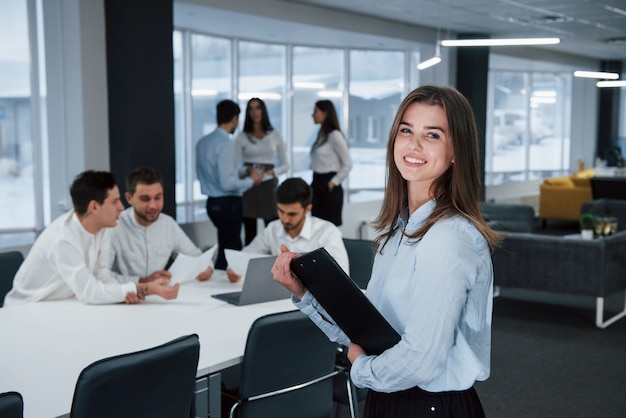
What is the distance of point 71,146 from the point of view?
19.4 ft

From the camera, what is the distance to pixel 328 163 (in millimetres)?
7426

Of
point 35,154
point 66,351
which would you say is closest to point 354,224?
point 35,154

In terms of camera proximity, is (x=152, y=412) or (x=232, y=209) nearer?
(x=152, y=412)

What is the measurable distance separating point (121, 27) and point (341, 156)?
2.63 meters

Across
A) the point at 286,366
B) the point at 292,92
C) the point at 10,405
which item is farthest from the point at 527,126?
the point at 10,405

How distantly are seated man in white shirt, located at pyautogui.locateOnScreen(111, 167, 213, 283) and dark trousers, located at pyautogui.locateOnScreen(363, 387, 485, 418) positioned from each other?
2470 mm

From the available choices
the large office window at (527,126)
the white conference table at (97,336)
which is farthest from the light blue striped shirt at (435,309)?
the large office window at (527,126)

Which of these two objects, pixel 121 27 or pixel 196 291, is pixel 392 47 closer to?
pixel 121 27

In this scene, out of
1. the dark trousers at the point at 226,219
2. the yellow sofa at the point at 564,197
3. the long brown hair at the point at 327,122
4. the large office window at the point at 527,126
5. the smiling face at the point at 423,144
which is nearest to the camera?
the smiling face at the point at 423,144

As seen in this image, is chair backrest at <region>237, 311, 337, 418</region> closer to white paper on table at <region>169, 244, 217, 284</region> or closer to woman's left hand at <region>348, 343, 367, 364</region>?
woman's left hand at <region>348, 343, 367, 364</region>

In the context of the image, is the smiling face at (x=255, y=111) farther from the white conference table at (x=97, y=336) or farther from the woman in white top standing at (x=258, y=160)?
the white conference table at (x=97, y=336)

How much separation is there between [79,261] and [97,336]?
696 millimetres

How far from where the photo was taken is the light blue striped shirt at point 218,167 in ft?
20.2

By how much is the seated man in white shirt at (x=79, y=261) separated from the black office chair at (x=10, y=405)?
5.42 ft
